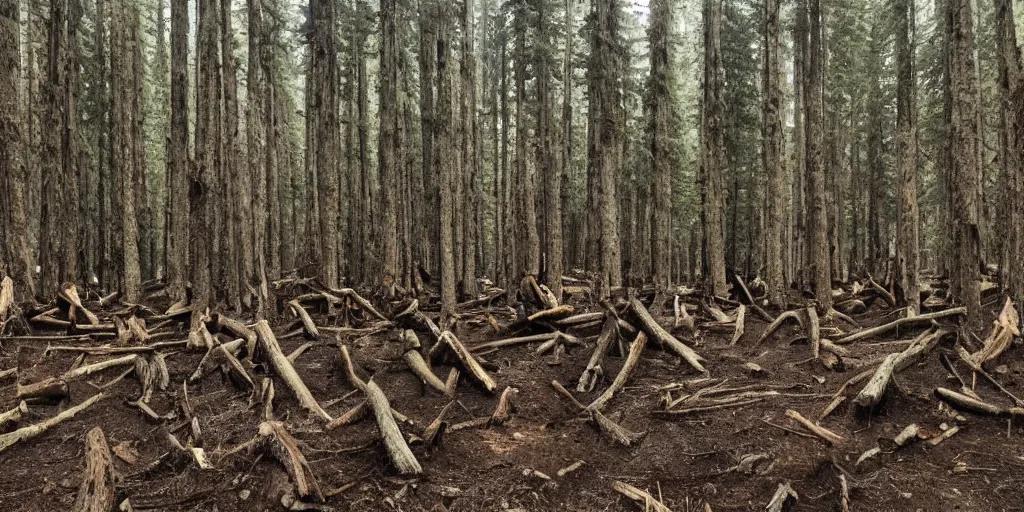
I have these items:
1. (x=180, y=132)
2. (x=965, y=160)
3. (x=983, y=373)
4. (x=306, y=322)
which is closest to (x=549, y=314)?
(x=306, y=322)

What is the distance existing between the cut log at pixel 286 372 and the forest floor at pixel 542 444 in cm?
12

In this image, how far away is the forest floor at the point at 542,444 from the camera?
189 inches

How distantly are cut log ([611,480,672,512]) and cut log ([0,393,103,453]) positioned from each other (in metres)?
5.73

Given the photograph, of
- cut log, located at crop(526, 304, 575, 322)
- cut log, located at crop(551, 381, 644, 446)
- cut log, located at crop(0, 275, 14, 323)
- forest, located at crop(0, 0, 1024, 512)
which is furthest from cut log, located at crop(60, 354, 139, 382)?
cut log, located at crop(551, 381, 644, 446)

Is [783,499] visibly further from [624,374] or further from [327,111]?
[327,111]

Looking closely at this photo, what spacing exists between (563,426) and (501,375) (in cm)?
168

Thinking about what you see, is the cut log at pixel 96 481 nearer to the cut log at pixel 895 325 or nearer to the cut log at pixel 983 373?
the cut log at pixel 983 373

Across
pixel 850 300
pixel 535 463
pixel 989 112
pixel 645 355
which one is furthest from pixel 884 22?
pixel 535 463

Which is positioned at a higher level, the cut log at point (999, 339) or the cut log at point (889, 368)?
the cut log at point (999, 339)

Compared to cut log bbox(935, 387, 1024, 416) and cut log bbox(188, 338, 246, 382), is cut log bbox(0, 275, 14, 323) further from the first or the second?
cut log bbox(935, 387, 1024, 416)

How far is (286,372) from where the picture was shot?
23.4 ft

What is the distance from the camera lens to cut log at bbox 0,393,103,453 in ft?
17.6

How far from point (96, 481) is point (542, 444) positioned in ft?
13.0

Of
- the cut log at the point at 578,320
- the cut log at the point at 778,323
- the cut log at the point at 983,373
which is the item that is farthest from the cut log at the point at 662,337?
the cut log at the point at 983,373
